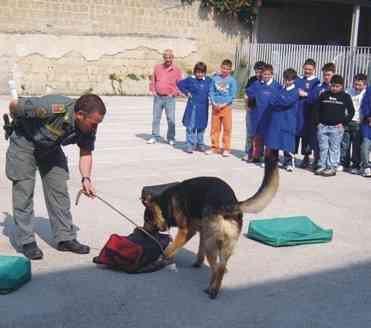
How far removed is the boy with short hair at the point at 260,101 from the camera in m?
11.1

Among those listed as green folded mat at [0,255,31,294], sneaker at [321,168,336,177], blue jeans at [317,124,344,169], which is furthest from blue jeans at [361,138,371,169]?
green folded mat at [0,255,31,294]

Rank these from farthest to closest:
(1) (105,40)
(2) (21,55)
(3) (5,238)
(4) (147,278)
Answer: (1) (105,40) → (2) (21,55) → (3) (5,238) → (4) (147,278)

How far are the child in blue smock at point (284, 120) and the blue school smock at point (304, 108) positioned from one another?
7.5 inches

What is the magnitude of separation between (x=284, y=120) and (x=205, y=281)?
5524 millimetres

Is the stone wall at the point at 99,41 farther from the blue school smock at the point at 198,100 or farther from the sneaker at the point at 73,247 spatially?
the sneaker at the point at 73,247

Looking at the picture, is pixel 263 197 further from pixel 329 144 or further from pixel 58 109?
pixel 329 144

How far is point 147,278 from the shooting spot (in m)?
5.66

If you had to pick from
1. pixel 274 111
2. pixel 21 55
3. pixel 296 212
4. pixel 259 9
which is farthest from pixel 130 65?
pixel 296 212

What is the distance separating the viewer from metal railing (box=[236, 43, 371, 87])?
21875 millimetres

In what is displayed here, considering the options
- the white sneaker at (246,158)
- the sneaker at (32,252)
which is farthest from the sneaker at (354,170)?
the sneaker at (32,252)

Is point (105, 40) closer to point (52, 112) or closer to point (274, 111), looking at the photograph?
point (274, 111)

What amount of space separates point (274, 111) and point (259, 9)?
58.5ft

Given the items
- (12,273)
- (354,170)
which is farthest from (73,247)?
(354,170)

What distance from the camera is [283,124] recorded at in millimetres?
10719
